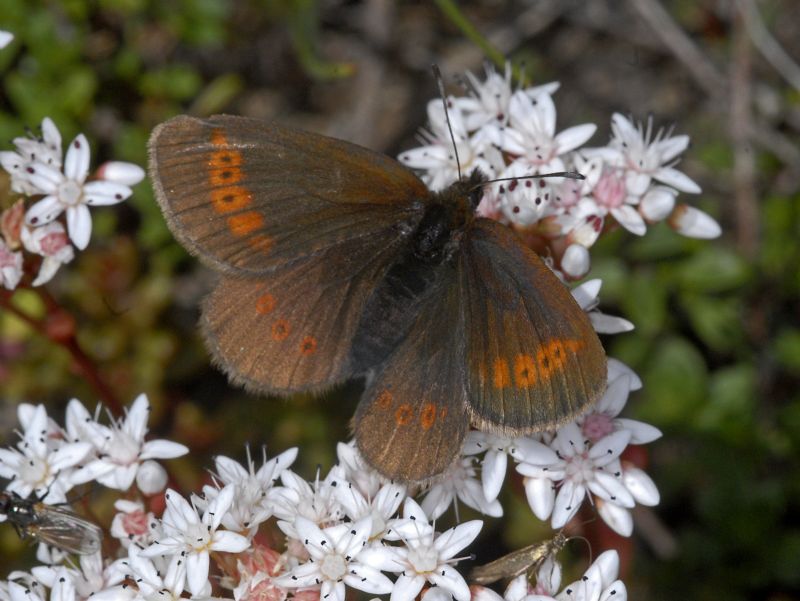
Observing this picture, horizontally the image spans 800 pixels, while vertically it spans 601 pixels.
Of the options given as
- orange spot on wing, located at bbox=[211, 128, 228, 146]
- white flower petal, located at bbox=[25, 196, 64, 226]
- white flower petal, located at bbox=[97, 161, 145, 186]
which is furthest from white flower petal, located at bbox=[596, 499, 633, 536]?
white flower petal, located at bbox=[25, 196, 64, 226]

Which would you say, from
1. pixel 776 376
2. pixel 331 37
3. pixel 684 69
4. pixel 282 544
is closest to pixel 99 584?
pixel 282 544

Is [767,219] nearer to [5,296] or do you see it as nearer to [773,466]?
[773,466]

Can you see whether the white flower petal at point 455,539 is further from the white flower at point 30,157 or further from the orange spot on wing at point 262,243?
the white flower at point 30,157

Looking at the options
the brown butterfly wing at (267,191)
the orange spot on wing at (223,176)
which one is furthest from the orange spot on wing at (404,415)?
the orange spot on wing at (223,176)

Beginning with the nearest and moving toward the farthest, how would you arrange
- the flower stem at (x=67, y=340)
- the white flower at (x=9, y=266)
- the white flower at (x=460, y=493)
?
the white flower at (x=460, y=493) < the white flower at (x=9, y=266) < the flower stem at (x=67, y=340)

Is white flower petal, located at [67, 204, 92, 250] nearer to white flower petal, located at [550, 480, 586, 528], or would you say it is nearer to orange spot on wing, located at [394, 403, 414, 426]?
orange spot on wing, located at [394, 403, 414, 426]

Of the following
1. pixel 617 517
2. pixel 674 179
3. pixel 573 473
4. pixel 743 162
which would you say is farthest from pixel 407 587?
pixel 743 162
